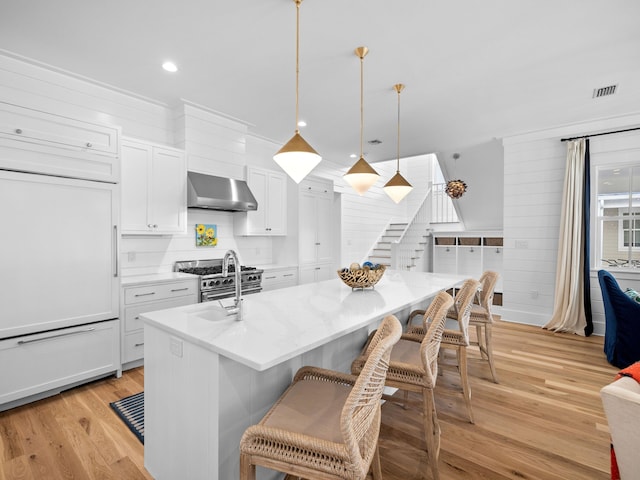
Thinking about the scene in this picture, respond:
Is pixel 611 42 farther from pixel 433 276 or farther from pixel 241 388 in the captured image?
pixel 241 388

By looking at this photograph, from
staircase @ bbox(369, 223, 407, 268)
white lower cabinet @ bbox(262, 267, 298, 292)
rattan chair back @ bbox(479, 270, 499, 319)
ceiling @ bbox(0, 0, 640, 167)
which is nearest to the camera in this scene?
ceiling @ bbox(0, 0, 640, 167)

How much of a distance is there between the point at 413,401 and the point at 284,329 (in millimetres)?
1643

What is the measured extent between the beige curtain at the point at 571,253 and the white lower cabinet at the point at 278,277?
3.82 m

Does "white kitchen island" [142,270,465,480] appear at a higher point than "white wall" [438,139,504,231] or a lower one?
lower

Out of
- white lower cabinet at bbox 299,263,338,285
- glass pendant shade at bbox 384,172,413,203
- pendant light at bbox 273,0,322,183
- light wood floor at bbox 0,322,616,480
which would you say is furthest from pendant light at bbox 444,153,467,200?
pendant light at bbox 273,0,322,183

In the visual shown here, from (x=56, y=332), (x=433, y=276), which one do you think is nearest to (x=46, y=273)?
(x=56, y=332)

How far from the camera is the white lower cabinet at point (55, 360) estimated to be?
2.47 m

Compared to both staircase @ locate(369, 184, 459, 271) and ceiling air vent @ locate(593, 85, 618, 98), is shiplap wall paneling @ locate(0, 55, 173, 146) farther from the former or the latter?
staircase @ locate(369, 184, 459, 271)

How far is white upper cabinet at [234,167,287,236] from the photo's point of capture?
15.4ft

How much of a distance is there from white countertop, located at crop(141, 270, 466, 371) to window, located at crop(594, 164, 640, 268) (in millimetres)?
3603

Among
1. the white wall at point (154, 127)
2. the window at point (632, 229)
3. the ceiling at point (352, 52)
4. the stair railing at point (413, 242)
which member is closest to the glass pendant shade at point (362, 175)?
the ceiling at point (352, 52)

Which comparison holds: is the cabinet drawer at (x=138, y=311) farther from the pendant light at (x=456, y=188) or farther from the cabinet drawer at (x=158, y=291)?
the pendant light at (x=456, y=188)

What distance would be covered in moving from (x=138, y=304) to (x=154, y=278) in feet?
1.07

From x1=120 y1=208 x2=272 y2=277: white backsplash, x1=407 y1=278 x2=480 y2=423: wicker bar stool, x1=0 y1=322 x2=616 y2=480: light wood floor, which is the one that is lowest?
x1=0 y1=322 x2=616 y2=480: light wood floor
